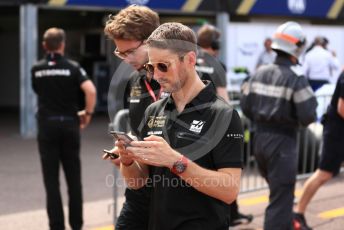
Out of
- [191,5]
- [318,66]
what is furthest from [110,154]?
[191,5]

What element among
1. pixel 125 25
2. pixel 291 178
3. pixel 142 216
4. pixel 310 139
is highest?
pixel 125 25

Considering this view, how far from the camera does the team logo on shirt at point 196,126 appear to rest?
2.42m

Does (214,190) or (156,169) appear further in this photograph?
(156,169)

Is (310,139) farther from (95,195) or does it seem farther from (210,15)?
(210,15)

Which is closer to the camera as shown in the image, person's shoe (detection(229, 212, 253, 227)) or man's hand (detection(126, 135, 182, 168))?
man's hand (detection(126, 135, 182, 168))

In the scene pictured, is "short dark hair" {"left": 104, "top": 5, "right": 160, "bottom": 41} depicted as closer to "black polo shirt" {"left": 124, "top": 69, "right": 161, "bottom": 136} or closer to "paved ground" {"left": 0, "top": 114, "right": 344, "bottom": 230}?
"black polo shirt" {"left": 124, "top": 69, "right": 161, "bottom": 136}

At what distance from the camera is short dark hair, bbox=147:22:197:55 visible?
2387 millimetres

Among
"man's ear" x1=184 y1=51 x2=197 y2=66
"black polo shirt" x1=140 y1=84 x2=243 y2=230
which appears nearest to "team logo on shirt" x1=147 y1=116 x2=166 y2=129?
"black polo shirt" x1=140 y1=84 x2=243 y2=230

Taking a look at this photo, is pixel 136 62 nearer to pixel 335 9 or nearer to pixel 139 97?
pixel 139 97

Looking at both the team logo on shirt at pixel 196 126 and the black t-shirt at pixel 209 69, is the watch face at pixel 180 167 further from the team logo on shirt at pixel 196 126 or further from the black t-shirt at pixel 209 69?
the black t-shirt at pixel 209 69

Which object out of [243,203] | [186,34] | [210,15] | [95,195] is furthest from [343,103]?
[210,15]

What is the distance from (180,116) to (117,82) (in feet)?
2.00

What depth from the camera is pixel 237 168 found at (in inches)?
95.0

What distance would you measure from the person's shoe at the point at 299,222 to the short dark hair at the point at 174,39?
3.33 m
